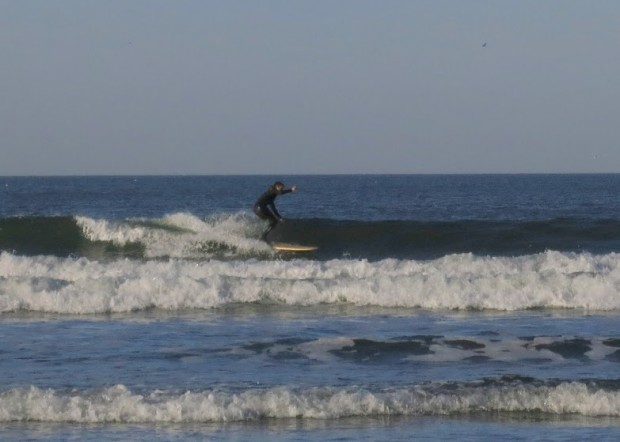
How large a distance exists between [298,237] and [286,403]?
18138mm

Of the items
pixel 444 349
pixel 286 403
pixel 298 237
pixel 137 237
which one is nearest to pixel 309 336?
pixel 444 349

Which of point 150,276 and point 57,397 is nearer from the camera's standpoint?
point 57,397

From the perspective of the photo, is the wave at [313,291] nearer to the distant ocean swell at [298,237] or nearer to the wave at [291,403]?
the wave at [291,403]

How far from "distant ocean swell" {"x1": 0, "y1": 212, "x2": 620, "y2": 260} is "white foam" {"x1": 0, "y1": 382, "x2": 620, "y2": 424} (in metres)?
14.2

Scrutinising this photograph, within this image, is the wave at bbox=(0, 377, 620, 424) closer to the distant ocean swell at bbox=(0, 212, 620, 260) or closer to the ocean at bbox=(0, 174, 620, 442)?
the ocean at bbox=(0, 174, 620, 442)

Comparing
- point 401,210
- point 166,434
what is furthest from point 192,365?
point 401,210

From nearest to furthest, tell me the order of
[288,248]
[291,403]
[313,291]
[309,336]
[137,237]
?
[291,403] → [309,336] → [313,291] → [288,248] → [137,237]

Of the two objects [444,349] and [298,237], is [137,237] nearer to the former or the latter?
[298,237]

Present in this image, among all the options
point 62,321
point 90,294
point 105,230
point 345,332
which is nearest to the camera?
point 345,332

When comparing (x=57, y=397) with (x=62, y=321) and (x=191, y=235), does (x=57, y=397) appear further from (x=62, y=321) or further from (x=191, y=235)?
(x=191, y=235)

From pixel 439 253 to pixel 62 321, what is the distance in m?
12.3

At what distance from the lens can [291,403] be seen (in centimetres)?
1065

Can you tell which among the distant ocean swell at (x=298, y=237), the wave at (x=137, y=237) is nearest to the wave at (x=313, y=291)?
the wave at (x=137, y=237)

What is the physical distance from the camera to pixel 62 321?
1609cm
